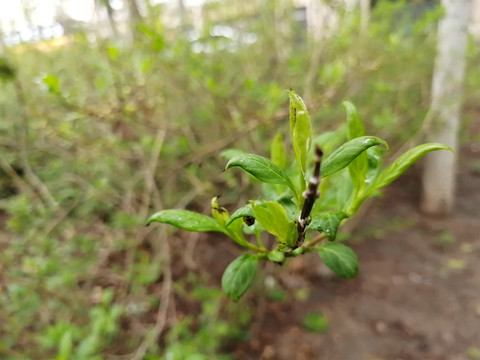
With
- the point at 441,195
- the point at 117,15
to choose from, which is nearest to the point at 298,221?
the point at 117,15

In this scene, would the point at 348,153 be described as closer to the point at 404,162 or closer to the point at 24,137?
the point at 404,162

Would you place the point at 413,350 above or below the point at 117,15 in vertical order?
below

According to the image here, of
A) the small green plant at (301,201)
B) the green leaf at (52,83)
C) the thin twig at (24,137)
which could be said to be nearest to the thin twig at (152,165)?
the thin twig at (24,137)

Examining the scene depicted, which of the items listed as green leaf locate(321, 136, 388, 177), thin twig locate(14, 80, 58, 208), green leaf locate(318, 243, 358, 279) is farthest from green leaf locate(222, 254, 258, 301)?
thin twig locate(14, 80, 58, 208)

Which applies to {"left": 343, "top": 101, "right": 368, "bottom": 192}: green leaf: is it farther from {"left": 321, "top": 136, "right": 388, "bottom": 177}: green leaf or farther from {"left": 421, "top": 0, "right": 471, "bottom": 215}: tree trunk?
{"left": 421, "top": 0, "right": 471, "bottom": 215}: tree trunk

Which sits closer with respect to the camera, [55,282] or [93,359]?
[93,359]

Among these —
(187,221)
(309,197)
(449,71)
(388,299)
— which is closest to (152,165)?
(187,221)

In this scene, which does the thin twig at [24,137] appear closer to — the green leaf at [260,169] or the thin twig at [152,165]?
the thin twig at [152,165]

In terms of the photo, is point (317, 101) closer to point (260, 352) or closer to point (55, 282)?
point (55, 282)
